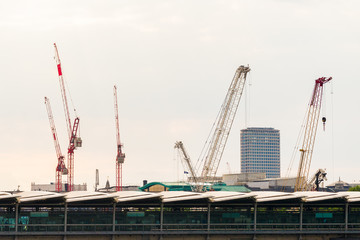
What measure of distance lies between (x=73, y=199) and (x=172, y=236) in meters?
16.1

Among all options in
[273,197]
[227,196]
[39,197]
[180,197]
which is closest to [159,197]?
[180,197]

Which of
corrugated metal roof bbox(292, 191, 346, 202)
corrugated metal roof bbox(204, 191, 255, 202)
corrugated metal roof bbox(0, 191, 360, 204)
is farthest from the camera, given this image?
corrugated metal roof bbox(292, 191, 346, 202)

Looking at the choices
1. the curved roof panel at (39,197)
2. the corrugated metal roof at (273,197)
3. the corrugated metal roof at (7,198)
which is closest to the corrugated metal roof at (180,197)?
the corrugated metal roof at (273,197)

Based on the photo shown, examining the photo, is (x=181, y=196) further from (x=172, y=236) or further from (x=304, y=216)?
(x=304, y=216)

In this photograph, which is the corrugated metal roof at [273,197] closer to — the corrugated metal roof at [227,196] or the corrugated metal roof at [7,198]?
the corrugated metal roof at [227,196]

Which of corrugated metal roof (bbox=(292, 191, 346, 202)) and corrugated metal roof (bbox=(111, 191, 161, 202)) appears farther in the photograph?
corrugated metal roof (bbox=(292, 191, 346, 202))

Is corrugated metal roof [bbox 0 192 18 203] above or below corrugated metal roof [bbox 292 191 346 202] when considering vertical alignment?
below

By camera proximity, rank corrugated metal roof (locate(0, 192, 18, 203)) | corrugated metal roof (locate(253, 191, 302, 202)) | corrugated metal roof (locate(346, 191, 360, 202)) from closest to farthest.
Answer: corrugated metal roof (locate(0, 192, 18, 203)), corrugated metal roof (locate(253, 191, 302, 202)), corrugated metal roof (locate(346, 191, 360, 202))

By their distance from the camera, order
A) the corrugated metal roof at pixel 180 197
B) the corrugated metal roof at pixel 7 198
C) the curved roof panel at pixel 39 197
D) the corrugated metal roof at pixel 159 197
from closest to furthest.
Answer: the corrugated metal roof at pixel 7 198, the curved roof panel at pixel 39 197, the corrugated metal roof at pixel 159 197, the corrugated metal roof at pixel 180 197

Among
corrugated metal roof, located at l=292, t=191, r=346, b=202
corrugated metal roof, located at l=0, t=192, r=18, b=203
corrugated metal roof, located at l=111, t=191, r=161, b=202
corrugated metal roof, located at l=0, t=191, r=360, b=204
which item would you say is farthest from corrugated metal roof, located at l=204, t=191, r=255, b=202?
corrugated metal roof, located at l=0, t=192, r=18, b=203

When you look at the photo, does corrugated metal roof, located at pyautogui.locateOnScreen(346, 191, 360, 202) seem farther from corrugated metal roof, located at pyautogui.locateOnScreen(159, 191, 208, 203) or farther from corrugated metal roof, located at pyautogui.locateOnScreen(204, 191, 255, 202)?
corrugated metal roof, located at pyautogui.locateOnScreen(159, 191, 208, 203)

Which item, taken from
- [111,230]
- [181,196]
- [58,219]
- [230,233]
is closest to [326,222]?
[230,233]

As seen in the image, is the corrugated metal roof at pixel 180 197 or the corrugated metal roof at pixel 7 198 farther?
the corrugated metal roof at pixel 180 197

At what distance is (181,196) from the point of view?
11462 centimetres
